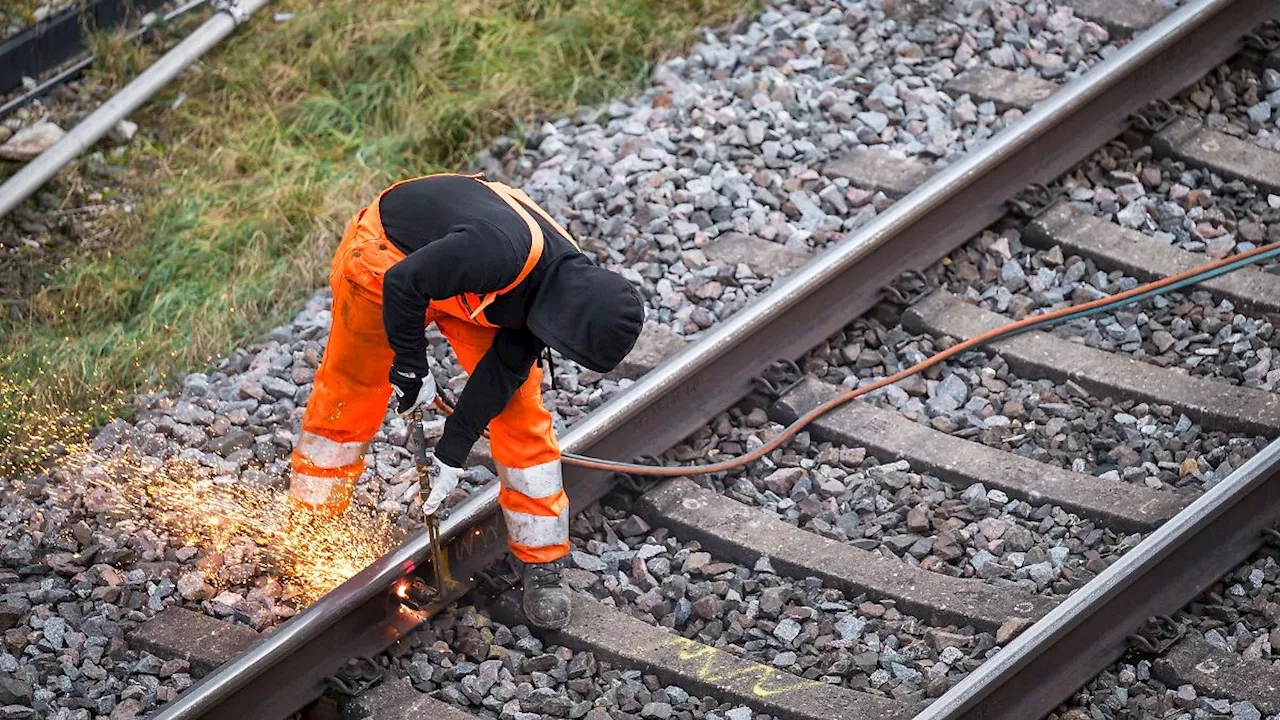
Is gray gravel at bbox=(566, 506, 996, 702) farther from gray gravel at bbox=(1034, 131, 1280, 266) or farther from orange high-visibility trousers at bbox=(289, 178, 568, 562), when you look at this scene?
gray gravel at bbox=(1034, 131, 1280, 266)

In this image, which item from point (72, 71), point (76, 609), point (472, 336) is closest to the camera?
point (472, 336)

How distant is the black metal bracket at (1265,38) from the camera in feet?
22.3

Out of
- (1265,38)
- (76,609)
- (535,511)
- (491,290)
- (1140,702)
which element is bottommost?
(1140,702)

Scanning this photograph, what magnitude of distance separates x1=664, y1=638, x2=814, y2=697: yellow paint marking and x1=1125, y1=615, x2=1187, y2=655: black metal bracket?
3.04ft

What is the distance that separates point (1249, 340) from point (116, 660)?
12.6 ft

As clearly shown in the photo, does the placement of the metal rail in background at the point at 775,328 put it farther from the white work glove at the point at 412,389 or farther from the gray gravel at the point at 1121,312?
the white work glove at the point at 412,389

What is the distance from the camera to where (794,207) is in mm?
6445

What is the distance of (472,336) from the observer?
196 inches

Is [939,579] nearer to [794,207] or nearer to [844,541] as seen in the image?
[844,541]

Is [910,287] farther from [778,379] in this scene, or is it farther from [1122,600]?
[1122,600]

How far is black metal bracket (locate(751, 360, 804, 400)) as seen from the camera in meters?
5.74

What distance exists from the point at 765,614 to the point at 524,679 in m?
0.76

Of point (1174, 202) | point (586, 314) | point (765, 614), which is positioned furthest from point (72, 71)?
point (1174, 202)

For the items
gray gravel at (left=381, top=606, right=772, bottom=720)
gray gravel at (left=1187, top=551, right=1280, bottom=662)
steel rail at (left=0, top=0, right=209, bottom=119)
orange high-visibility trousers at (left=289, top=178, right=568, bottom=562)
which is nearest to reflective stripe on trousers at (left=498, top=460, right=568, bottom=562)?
orange high-visibility trousers at (left=289, top=178, right=568, bottom=562)
